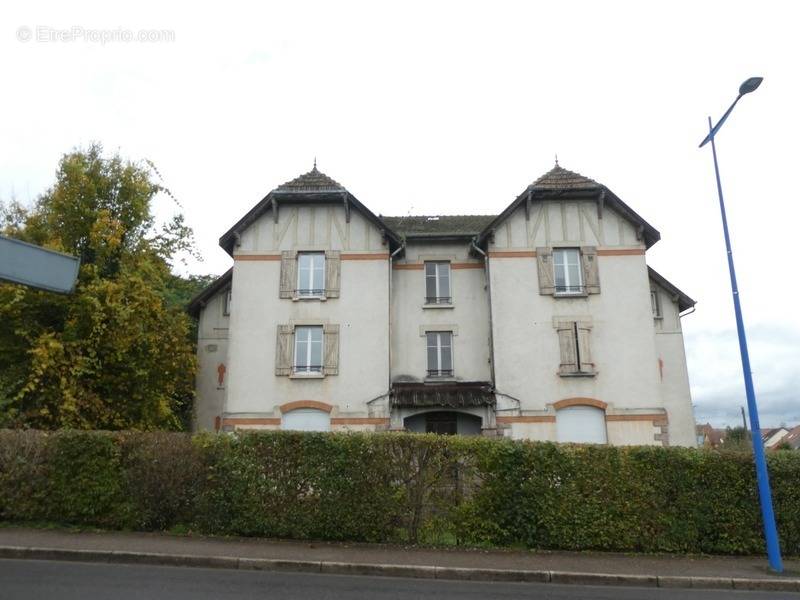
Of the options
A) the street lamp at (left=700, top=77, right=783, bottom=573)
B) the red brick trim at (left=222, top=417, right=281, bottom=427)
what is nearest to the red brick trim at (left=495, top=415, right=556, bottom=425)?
the red brick trim at (left=222, top=417, right=281, bottom=427)

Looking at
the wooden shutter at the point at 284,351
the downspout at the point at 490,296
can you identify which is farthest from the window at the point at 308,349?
the downspout at the point at 490,296

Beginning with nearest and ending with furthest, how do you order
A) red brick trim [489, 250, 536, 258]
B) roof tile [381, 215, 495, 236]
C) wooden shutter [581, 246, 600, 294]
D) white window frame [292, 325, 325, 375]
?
white window frame [292, 325, 325, 375]
wooden shutter [581, 246, 600, 294]
red brick trim [489, 250, 536, 258]
roof tile [381, 215, 495, 236]

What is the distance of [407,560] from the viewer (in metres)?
9.31

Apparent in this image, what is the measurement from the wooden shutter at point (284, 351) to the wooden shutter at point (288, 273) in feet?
4.03

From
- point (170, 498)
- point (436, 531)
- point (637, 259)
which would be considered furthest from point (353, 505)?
point (637, 259)

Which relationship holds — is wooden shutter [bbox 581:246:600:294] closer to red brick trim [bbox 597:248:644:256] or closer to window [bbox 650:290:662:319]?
red brick trim [bbox 597:248:644:256]

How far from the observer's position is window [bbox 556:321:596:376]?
64.2ft

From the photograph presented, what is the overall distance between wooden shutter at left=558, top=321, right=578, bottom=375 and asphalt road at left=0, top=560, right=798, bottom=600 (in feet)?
37.1

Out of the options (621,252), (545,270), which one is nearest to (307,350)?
(545,270)

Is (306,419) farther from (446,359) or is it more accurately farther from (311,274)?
(446,359)

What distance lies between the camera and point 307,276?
20859mm

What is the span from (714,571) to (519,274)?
41.2 feet

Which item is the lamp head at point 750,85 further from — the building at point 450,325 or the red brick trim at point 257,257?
the red brick trim at point 257,257

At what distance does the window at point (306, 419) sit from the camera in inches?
765
